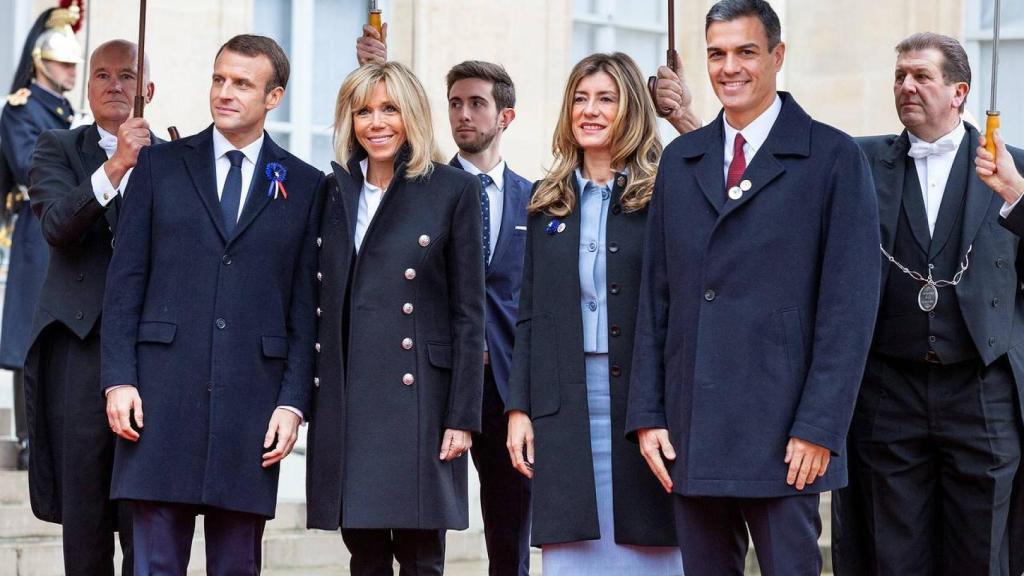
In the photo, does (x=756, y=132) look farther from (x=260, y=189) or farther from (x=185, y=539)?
(x=185, y=539)

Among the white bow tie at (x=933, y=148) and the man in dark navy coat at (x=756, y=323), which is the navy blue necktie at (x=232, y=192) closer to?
the man in dark navy coat at (x=756, y=323)

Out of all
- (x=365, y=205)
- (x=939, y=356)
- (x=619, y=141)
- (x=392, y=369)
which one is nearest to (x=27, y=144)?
(x=365, y=205)

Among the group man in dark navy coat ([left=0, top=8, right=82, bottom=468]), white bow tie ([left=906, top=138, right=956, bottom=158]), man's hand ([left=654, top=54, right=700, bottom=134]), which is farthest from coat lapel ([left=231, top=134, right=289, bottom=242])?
man in dark navy coat ([left=0, top=8, right=82, bottom=468])

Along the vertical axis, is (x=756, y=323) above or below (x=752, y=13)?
below

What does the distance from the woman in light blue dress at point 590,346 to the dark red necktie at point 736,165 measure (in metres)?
0.40

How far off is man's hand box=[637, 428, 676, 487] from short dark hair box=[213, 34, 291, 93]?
1518 millimetres

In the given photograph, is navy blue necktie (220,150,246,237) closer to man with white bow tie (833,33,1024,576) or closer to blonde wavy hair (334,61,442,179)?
blonde wavy hair (334,61,442,179)

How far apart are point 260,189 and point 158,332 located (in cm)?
51

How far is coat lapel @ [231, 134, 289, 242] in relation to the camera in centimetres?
516

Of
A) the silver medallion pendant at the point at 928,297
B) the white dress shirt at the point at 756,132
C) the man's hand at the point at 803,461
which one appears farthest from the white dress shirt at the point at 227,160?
the silver medallion pendant at the point at 928,297

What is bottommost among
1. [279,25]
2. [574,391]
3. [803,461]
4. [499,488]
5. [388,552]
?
[388,552]

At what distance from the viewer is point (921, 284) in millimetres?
5418

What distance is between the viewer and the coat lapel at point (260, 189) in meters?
5.16

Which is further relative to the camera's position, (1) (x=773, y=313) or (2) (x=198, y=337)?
(2) (x=198, y=337)
